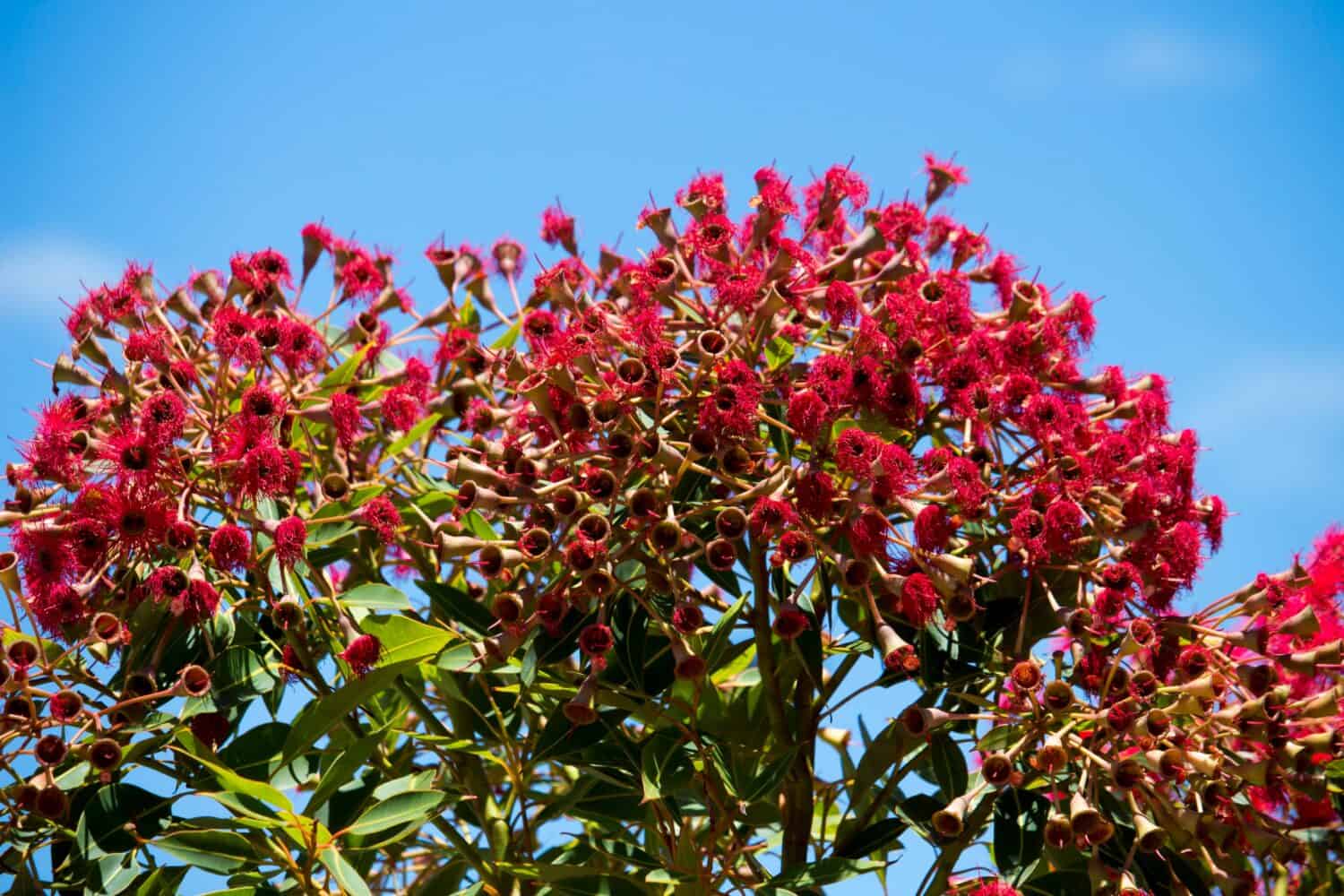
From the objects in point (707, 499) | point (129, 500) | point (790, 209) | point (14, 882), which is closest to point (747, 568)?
point (707, 499)

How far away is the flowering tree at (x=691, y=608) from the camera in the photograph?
85.1 inches

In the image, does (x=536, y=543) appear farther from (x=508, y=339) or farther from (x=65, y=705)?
(x=508, y=339)

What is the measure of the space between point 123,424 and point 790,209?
1.10m

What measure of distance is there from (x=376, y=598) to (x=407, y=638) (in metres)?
0.25

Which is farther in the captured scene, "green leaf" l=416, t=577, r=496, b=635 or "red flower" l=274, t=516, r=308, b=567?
"green leaf" l=416, t=577, r=496, b=635

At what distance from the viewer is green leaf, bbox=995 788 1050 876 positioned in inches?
91.5

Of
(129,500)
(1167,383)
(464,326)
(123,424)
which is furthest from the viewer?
(464,326)

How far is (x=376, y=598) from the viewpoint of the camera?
2.55m

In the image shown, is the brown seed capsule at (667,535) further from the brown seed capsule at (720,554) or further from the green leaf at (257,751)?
the green leaf at (257,751)

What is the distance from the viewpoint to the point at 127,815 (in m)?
2.33

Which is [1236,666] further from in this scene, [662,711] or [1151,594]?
[662,711]

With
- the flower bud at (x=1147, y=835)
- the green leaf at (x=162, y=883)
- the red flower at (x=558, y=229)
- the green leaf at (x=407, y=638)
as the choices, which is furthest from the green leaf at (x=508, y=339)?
the flower bud at (x=1147, y=835)

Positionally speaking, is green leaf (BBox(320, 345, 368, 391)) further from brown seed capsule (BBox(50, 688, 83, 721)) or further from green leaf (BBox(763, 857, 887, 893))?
green leaf (BBox(763, 857, 887, 893))

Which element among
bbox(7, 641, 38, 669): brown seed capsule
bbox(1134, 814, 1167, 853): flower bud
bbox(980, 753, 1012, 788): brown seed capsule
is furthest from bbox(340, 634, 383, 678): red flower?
bbox(1134, 814, 1167, 853): flower bud
